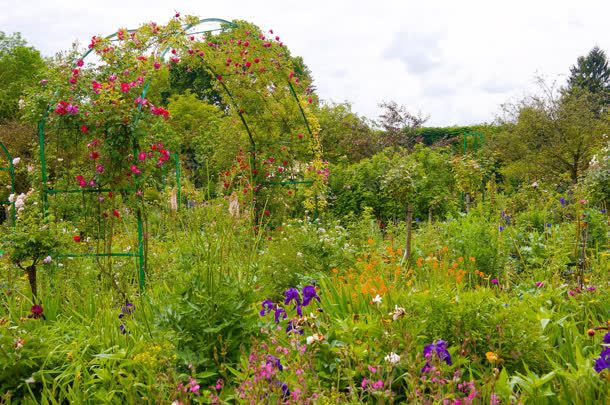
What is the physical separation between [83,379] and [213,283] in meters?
0.83

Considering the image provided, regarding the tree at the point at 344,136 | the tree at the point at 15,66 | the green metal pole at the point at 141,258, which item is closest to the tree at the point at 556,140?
the tree at the point at 344,136

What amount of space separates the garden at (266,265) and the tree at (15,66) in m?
17.4

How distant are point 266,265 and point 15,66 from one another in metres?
26.1

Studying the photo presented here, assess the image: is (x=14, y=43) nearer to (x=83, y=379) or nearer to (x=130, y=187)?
(x=130, y=187)

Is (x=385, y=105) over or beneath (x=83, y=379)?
over

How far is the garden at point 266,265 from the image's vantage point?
244 centimetres

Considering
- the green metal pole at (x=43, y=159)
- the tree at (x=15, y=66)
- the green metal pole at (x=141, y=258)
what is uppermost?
the tree at (x=15, y=66)

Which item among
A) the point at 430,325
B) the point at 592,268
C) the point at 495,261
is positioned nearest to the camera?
the point at 430,325

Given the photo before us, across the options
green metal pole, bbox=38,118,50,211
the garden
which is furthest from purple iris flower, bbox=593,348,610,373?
green metal pole, bbox=38,118,50,211

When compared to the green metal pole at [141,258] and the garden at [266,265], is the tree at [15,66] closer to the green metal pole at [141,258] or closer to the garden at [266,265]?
the garden at [266,265]

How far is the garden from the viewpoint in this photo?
2441 millimetres

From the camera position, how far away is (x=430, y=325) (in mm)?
2814

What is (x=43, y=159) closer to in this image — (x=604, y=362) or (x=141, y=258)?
(x=141, y=258)

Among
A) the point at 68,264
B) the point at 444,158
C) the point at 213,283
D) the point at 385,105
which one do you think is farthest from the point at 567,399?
the point at 385,105
